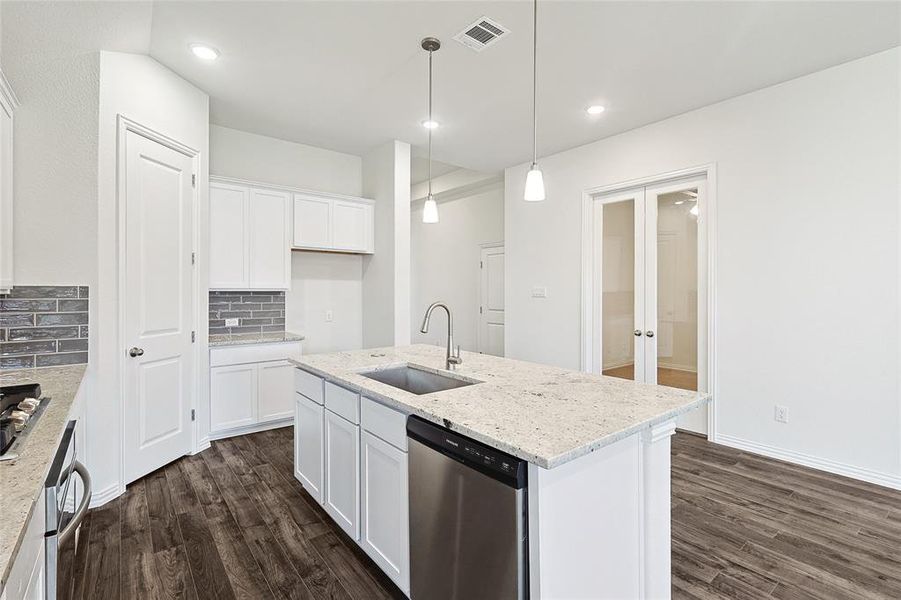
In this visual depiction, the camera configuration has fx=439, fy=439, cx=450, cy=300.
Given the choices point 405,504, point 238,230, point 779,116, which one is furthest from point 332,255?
point 779,116

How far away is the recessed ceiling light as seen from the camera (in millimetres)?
2841

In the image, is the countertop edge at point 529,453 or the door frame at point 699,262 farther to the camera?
the door frame at point 699,262

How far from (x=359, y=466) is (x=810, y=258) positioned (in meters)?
3.43

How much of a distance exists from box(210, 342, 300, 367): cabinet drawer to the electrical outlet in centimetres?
384

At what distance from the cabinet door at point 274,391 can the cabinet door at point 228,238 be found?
2.62ft

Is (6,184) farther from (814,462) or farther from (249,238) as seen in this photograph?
(814,462)

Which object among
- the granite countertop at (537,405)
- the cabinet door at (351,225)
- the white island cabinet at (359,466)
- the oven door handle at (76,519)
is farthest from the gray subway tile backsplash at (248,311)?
the oven door handle at (76,519)

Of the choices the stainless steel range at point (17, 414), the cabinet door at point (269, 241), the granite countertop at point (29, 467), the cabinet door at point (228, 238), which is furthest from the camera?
the cabinet door at point (269, 241)

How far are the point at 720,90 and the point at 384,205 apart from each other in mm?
3169

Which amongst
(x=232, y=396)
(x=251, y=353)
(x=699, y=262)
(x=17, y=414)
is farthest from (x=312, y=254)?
(x=699, y=262)

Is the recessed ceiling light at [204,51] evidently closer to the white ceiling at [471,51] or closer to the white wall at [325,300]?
the white ceiling at [471,51]

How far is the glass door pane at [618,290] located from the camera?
440cm

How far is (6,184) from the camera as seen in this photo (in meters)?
2.27

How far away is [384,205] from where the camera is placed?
4727mm
